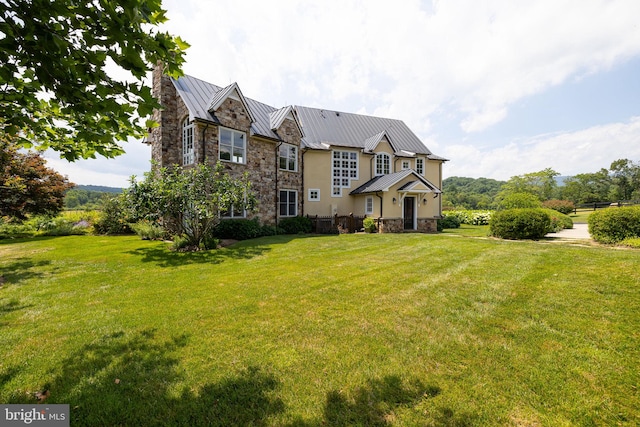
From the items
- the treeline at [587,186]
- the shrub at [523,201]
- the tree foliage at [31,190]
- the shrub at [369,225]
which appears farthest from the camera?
the treeline at [587,186]

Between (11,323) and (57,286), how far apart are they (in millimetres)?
2310

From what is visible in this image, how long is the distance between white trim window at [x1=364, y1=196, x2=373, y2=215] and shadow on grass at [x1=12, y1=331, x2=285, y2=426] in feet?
58.2

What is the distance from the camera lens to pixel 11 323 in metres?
4.43

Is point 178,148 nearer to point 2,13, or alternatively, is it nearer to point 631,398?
point 2,13

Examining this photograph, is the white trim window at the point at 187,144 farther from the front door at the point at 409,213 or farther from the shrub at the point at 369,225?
the front door at the point at 409,213

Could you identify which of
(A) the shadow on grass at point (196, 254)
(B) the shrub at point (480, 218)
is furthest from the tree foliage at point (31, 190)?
(B) the shrub at point (480, 218)

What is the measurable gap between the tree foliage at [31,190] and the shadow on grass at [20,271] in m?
9.52

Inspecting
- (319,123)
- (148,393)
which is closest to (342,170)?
(319,123)

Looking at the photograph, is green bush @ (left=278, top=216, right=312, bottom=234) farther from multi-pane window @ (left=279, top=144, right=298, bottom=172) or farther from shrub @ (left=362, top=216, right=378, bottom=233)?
shrub @ (left=362, top=216, right=378, bottom=233)

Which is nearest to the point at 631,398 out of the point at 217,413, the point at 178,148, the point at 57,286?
the point at 217,413

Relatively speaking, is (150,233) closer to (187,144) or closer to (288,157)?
(187,144)

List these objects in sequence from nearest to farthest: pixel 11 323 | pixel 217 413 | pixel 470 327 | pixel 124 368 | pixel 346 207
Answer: pixel 217 413 → pixel 124 368 → pixel 470 327 → pixel 11 323 → pixel 346 207

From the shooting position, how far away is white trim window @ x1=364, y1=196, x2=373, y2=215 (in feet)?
65.8

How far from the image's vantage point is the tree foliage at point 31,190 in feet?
50.5
